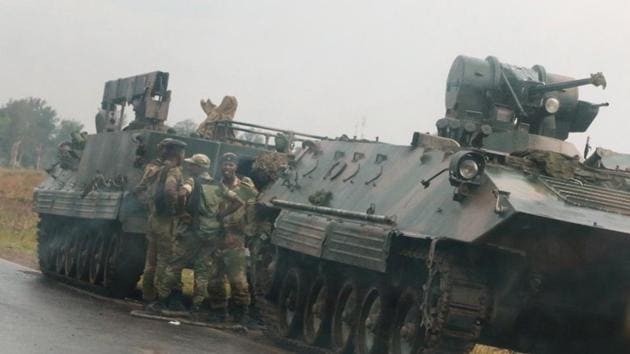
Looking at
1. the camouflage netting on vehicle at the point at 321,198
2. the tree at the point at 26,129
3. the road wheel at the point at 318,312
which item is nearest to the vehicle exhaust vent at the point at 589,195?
the road wheel at the point at 318,312

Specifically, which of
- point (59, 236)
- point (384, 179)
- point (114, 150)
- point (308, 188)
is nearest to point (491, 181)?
point (384, 179)

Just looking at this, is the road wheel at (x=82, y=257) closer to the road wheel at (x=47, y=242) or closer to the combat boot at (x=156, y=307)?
the road wheel at (x=47, y=242)

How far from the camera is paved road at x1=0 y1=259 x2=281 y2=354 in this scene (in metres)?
11.4

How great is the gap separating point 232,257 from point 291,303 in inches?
43.6

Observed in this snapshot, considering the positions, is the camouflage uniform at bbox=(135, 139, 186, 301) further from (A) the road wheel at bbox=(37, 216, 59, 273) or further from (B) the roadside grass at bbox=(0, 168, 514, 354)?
(A) the road wheel at bbox=(37, 216, 59, 273)

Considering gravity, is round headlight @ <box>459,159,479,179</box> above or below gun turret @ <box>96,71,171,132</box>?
below

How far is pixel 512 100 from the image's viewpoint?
15664 millimetres

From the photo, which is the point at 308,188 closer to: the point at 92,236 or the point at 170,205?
the point at 170,205

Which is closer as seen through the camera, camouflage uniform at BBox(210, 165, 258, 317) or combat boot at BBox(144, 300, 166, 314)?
combat boot at BBox(144, 300, 166, 314)

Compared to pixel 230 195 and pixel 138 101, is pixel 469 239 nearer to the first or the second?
pixel 230 195

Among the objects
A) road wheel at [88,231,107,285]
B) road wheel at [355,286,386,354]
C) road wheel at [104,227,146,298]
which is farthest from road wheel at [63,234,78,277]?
road wheel at [355,286,386,354]

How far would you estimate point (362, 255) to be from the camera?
12766mm

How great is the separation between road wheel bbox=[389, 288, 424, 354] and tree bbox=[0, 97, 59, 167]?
73917 millimetres

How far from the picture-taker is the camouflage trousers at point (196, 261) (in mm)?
16172
